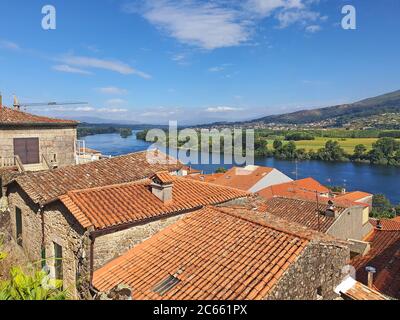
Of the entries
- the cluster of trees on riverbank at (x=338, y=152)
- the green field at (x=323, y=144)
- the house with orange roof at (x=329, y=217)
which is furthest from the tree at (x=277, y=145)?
the house with orange roof at (x=329, y=217)

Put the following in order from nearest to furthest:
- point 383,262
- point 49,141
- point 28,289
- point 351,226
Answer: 1. point 28,289
2. point 383,262
3. point 49,141
4. point 351,226

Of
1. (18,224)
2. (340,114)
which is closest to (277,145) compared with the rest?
(18,224)

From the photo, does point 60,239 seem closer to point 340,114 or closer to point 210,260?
point 210,260

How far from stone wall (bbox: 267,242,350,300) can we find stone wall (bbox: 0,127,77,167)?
12023 mm

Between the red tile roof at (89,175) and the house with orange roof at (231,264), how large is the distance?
2.84 meters

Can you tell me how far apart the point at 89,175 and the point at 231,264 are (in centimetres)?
634

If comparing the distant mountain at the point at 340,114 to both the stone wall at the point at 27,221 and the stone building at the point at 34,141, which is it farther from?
the stone wall at the point at 27,221

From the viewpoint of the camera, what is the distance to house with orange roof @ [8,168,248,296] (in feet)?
23.3

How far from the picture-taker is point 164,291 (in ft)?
19.3

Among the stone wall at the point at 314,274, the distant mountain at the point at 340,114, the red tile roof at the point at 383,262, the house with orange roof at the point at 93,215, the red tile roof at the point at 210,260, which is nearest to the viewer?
the red tile roof at the point at 210,260

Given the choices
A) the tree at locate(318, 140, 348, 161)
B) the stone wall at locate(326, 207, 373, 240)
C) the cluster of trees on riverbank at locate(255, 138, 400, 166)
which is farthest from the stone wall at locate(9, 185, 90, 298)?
the tree at locate(318, 140, 348, 161)

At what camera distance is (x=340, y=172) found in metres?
74.4

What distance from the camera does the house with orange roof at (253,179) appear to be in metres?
32.4
